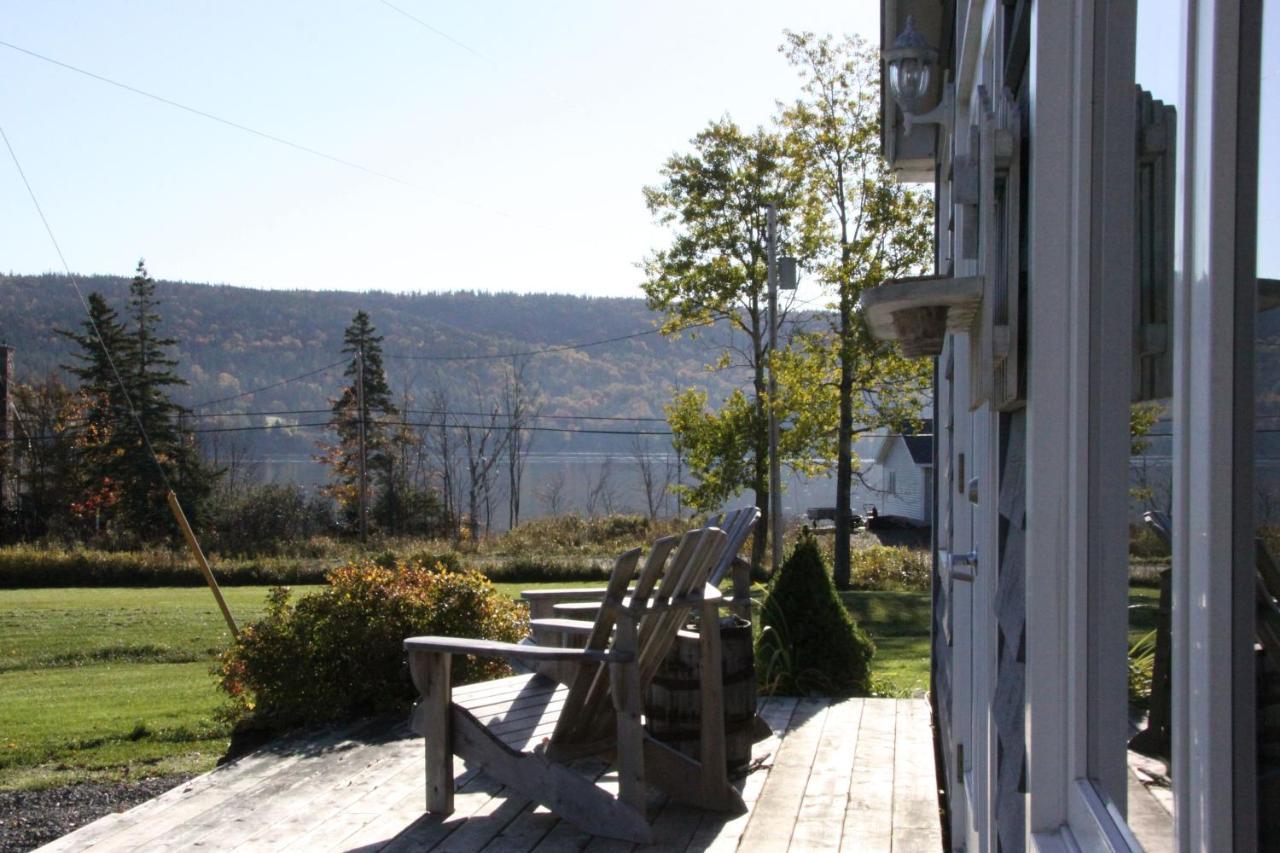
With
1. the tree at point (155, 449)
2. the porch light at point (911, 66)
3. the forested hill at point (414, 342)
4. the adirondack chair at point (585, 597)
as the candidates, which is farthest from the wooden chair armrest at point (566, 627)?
the forested hill at point (414, 342)

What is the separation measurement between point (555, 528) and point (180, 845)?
32.7 m

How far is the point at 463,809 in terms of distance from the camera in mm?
4258

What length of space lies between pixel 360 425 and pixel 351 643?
133 ft

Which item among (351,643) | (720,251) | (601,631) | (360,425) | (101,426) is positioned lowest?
(351,643)

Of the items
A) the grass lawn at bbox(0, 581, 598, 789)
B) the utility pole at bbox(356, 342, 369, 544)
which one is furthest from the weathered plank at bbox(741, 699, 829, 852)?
the utility pole at bbox(356, 342, 369, 544)

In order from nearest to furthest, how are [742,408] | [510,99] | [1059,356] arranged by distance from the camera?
[1059,356] < [510,99] < [742,408]

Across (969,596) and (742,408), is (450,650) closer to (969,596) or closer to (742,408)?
(969,596)

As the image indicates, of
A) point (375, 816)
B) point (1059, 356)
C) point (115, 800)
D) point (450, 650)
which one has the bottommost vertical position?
point (115, 800)

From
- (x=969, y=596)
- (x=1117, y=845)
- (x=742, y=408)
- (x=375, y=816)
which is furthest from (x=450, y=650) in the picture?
(x=742, y=408)

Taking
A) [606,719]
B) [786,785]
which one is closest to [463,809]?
[606,719]

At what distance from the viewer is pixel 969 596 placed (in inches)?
138

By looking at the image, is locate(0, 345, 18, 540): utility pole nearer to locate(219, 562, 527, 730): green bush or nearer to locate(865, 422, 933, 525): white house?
locate(865, 422, 933, 525): white house

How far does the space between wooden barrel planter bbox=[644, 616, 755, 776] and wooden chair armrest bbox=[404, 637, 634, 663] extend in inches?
20.5

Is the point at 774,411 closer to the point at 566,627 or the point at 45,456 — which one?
the point at 566,627
